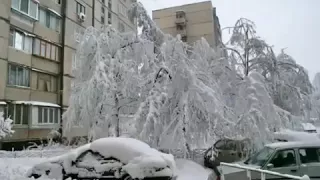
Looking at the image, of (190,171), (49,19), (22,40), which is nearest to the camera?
(190,171)

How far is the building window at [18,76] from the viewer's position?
21.9 meters

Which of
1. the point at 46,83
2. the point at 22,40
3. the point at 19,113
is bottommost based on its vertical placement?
the point at 19,113

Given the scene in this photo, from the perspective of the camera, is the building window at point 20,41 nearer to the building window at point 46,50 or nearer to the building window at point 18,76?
the building window at point 46,50

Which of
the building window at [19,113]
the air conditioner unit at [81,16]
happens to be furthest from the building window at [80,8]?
the building window at [19,113]

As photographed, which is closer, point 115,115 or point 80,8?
point 115,115

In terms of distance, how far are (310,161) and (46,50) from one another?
23.3 meters

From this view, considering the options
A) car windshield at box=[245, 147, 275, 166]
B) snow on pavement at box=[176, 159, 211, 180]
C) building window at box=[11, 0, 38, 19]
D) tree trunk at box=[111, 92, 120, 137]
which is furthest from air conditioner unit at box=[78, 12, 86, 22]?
car windshield at box=[245, 147, 275, 166]

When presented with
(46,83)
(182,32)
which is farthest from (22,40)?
(182,32)

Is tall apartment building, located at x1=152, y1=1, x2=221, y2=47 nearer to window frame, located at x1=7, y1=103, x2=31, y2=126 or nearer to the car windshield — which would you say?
window frame, located at x1=7, y1=103, x2=31, y2=126

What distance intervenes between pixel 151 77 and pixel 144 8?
430 centimetres

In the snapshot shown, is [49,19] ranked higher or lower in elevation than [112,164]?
higher

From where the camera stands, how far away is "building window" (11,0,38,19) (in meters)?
22.5

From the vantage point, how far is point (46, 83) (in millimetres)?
26000

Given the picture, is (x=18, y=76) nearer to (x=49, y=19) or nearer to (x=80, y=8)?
(x=49, y=19)
